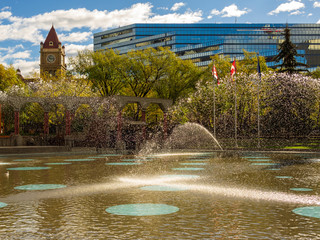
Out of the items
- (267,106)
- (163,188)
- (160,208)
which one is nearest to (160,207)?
(160,208)

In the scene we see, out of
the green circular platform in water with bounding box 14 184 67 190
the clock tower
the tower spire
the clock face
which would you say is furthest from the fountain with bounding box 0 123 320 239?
the tower spire

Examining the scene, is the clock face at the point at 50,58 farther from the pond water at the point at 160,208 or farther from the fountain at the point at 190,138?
the pond water at the point at 160,208

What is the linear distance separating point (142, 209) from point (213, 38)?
157m

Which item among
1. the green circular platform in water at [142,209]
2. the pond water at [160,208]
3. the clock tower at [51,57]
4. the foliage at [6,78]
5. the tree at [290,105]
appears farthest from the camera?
the clock tower at [51,57]

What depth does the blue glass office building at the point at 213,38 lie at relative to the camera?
14038 cm

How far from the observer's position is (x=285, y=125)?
49.4 meters

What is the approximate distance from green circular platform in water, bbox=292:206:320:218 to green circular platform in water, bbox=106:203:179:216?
7.79ft

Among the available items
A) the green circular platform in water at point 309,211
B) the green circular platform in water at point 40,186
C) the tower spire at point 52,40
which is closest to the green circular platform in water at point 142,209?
the green circular platform in water at point 309,211

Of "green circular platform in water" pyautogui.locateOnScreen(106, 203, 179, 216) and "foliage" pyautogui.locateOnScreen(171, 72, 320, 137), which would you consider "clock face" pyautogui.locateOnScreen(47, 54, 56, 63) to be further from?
"green circular platform in water" pyautogui.locateOnScreen(106, 203, 179, 216)

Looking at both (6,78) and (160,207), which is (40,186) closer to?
(160,207)

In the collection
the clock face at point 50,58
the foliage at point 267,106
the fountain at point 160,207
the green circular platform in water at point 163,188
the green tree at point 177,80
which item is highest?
the clock face at point 50,58

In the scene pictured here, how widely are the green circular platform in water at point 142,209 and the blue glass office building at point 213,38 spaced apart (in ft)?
424

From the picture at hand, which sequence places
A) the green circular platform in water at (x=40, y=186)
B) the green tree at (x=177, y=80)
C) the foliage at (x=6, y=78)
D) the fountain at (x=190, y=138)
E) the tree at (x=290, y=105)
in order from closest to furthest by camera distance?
1. the green circular platform in water at (x=40, y=186)
2. the fountain at (x=190, y=138)
3. the tree at (x=290, y=105)
4. the green tree at (x=177, y=80)
5. the foliage at (x=6, y=78)

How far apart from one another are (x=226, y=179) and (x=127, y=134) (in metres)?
29.1
